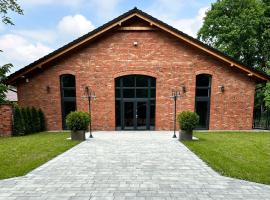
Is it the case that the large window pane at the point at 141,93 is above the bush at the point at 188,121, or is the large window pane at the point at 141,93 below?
above

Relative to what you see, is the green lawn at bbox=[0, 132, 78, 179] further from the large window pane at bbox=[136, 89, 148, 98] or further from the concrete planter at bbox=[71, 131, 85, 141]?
the large window pane at bbox=[136, 89, 148, 98]

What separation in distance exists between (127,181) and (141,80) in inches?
417

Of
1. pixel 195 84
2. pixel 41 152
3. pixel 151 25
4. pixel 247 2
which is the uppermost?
pixel 247 2

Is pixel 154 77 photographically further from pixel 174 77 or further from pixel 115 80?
pixel 115 80

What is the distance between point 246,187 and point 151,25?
12.1 metres

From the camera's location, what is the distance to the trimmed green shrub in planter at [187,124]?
440 inches

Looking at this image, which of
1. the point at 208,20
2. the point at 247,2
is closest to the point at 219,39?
the point at 208,20

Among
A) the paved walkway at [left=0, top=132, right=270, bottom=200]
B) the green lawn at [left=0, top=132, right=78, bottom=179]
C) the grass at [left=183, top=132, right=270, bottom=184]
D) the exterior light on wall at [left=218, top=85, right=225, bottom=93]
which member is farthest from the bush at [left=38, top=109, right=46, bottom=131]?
the exterior light on wall at [left=218, top=85, right=225, bottom=93]

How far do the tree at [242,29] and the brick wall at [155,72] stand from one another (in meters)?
9.79

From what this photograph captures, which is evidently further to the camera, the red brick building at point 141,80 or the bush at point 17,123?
the red brick building at point 141,80

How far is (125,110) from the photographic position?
15664mm

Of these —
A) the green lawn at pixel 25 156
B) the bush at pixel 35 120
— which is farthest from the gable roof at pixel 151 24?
the green lawn at pixel 25 156

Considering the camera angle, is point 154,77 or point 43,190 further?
point 154,77

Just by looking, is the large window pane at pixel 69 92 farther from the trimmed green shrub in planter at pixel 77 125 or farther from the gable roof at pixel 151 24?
the trimmed green shrub in planter at pixel 77 125
